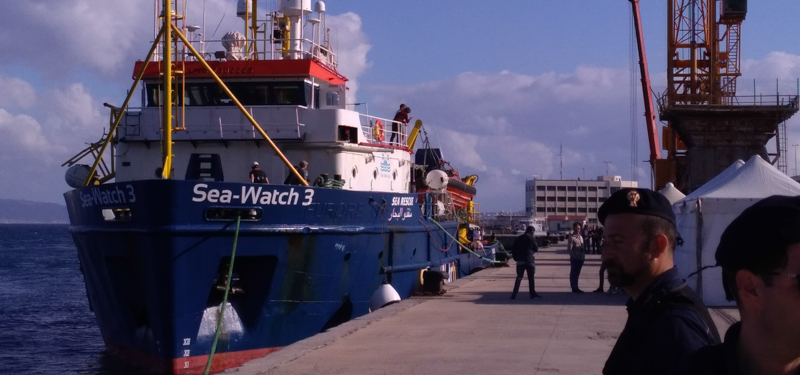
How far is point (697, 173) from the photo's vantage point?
35406 mm

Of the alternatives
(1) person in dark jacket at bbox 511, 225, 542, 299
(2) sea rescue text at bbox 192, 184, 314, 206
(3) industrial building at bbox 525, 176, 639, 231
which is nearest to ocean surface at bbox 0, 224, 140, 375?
(2) sea rescue text at bbox 192, 184, 314, 206

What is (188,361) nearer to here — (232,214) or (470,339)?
(232,214)

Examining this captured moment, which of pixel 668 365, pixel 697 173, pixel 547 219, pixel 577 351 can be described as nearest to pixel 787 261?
pixel 668 365

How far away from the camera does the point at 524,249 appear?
15.2 m

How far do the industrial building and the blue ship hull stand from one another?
94755 millimetres

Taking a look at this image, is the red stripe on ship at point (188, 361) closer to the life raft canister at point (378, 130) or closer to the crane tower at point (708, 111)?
the life raft canister at point (378, 130)

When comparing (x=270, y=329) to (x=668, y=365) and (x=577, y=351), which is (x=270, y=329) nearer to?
(x=577, y=351)

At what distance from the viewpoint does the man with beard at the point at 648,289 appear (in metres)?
2.79

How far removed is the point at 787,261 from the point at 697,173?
35.4 metres

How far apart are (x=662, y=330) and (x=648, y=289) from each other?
1.01 ft

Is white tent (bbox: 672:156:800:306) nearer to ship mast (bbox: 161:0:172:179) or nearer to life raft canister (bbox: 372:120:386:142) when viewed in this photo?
life raft canister (bbox: 372:120:386:142)

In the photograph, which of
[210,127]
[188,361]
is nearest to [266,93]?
[210,127]

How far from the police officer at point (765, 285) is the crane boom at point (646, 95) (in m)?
47.7

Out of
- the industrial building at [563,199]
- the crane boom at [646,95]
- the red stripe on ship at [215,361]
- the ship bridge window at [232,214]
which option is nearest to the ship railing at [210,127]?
the ship bridge window at [232,214]
